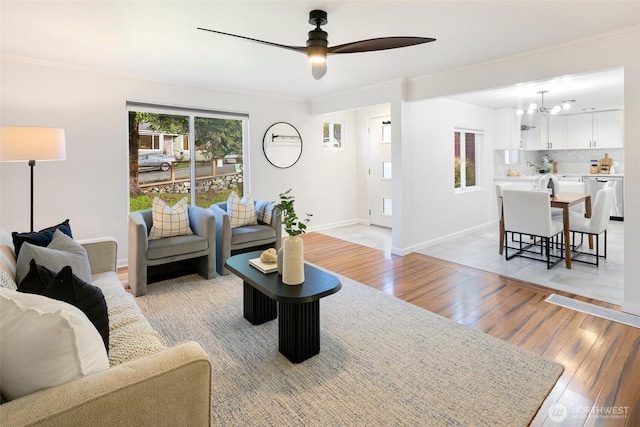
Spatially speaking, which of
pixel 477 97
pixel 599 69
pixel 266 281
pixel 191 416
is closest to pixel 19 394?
pixel 191 416

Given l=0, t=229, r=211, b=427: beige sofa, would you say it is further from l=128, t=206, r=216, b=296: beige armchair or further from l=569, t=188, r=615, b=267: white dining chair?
l=569, t=188, r=615, b=267: white dining chair

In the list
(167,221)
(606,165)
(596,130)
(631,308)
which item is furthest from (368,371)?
(606,165)

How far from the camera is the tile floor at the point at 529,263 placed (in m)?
3.46

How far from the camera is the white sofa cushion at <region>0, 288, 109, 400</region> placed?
956 millimetres

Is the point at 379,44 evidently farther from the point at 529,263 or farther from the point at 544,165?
the point at 544,165

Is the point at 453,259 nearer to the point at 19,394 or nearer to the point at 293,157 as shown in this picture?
the point at 293,157

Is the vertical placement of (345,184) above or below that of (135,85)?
below

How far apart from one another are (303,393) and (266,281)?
744mm

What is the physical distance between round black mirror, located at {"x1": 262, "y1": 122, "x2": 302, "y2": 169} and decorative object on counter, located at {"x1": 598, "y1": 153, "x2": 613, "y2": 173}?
6.57 m

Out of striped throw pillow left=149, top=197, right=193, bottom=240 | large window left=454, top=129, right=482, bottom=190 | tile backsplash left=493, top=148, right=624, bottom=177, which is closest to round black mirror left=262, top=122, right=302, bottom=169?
striped throw pillow left=149, top=197, right=193, bottom=240

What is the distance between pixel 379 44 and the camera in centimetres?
232

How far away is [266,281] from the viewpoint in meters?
2.35

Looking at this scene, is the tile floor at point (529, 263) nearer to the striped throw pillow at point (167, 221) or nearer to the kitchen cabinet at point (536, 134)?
the kitchen cabinet at point (536, 134)

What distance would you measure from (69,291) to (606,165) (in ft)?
30.9
